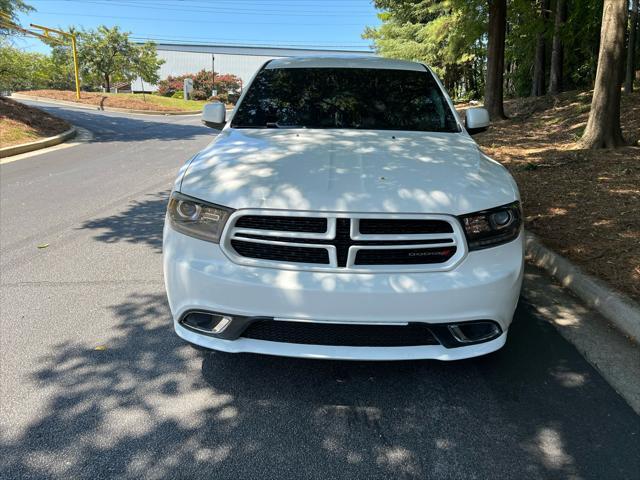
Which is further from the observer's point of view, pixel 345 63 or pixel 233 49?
pixel 233 49

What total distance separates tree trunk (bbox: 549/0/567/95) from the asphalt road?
52.5 ft

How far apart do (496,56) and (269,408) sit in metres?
14.0

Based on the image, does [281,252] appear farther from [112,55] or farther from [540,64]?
[112,55]

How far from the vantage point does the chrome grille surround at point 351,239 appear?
2461 mm

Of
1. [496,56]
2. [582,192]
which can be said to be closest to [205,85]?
[496,56]

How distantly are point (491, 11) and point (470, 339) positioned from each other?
45.6 feet

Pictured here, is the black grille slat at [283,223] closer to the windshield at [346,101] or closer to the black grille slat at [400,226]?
the black grille slat at [400,226]

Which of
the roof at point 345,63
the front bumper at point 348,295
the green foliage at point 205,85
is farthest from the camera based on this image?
the green foliage at point 205,85

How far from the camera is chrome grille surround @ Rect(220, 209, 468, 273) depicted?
246 centimetres

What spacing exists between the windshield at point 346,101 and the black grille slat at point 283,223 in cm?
154

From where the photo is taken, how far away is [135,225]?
5.86 meters

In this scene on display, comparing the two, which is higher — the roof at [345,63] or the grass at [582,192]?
the roof at [345,63]

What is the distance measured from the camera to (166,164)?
1034 centimetres

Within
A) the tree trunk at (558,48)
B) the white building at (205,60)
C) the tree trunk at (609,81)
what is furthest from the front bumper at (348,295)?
the white building at (205,60)
